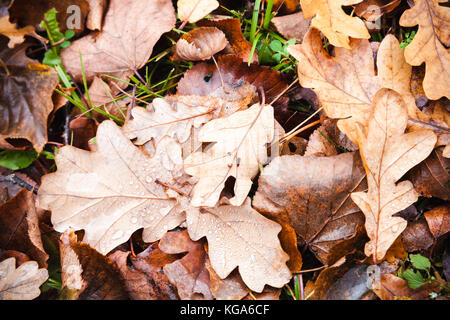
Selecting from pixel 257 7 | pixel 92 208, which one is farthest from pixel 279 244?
pixel 257 7

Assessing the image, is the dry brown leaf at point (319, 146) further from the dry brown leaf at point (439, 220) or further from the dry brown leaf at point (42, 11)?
the dry brown leaf at point (42, 11)

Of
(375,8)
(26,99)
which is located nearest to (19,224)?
(26,99)

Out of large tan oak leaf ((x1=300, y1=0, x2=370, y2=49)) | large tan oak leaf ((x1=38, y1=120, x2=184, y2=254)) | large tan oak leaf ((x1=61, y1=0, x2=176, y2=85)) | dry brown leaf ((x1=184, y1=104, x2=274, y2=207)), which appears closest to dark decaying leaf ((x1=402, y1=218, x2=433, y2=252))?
dry brown leaf ((x1=184, y1=104, x2=274, y2=207))

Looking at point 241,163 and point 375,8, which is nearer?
point 241,163

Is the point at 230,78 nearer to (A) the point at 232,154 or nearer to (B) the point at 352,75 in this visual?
(A) the point at 232,154

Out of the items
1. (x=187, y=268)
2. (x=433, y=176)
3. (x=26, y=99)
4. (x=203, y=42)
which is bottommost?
(x=187, y=268)

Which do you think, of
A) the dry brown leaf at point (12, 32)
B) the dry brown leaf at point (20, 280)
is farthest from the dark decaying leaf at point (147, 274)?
the dry brown leaf at point (12, 32)

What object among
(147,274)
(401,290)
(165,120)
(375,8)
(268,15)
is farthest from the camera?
(268,15)
